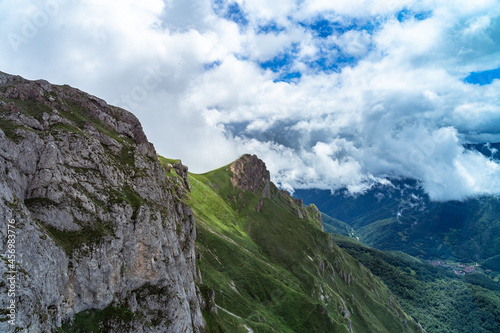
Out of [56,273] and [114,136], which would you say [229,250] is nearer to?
[114,136]

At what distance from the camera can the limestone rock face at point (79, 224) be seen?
1858 inches

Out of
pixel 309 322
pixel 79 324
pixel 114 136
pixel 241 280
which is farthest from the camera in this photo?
pixel 241 280

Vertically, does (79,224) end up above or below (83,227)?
above

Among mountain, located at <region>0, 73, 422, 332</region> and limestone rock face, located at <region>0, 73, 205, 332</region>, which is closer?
mountain, located at <region>0, 73, 422, 332</region>

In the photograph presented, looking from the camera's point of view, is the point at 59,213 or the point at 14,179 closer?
the point at 14,179

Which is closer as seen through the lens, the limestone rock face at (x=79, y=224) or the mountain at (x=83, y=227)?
the mountain at (x=83, y=227)

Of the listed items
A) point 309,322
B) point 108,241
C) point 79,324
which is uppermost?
point 108,241

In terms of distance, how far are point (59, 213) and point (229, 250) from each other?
15212 cm

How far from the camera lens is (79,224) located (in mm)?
62375

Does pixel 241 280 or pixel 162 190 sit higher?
pixel 162 190

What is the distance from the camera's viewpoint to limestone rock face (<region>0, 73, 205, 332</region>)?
1858 inches

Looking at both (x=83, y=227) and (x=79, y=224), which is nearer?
(x=79, y=224)

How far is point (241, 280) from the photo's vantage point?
180 meters

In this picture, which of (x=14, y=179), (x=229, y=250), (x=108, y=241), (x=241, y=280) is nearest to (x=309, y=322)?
(x=241, y=280)
